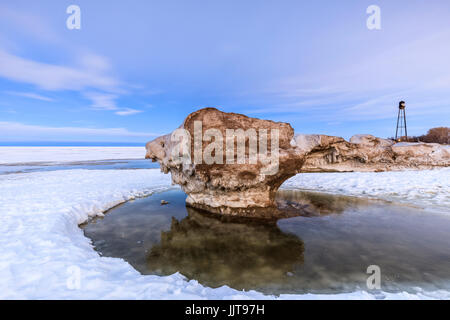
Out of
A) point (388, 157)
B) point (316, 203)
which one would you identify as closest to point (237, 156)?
point (316, 203)

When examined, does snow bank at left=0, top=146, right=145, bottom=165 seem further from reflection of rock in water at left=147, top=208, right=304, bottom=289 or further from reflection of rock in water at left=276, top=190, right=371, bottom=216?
reflection of rock in water at left=276, top=190, right=371, bottom=216

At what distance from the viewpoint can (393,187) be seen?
35.4 ft

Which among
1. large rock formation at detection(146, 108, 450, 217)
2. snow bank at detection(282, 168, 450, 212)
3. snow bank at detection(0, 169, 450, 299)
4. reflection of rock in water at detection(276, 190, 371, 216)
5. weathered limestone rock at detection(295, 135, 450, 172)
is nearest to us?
snow bank at detection(0, 169, 450, 299)

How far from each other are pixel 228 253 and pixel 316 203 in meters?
5.76

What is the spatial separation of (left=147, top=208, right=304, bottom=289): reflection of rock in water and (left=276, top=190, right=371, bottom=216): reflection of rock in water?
2389 mm

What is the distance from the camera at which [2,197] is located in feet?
28.6

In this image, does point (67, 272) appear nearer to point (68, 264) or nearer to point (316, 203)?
point (68, 264)

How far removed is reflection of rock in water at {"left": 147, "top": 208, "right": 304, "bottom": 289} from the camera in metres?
3.93

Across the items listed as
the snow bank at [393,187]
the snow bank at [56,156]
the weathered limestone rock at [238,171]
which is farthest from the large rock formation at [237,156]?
the snow bank at [56,156]

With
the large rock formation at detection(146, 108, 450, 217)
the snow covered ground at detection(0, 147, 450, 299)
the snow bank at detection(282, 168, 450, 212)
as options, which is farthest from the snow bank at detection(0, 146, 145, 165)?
the snow bank at detection(282, 168, 450, 212)
